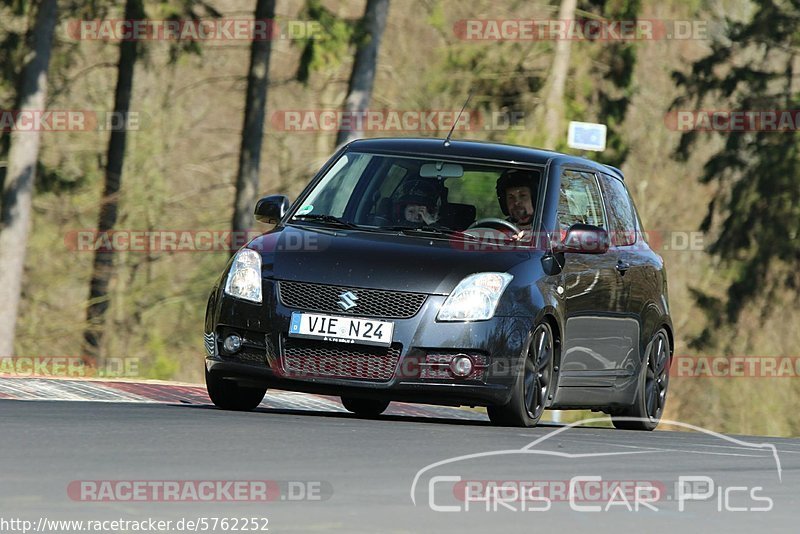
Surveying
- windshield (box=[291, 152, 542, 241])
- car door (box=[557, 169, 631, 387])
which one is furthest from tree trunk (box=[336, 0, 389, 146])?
windshield (box=[291, 152, 542, 241])

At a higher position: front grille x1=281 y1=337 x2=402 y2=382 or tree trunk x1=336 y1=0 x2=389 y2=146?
tree trunk x1=336 y1=0 x2=389 y2=146

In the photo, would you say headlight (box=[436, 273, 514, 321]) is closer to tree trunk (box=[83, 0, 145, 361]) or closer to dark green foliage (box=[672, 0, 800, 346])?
tree trunk (box=[83, 0, 145, 361])

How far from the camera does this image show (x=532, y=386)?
37.4 ft

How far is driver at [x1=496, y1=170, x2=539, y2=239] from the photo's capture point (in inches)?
475

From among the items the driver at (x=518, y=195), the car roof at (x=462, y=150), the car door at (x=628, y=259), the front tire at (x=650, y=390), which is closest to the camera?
the driver at (x=518, y=195)

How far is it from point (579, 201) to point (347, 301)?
2562 millimetres

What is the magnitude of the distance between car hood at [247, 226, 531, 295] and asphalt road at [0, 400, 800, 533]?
2.81ft

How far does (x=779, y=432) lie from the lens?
3800 cm

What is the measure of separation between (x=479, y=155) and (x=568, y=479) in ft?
14.2

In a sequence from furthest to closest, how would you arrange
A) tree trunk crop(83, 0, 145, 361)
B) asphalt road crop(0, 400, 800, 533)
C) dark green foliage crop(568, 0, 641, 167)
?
dark green foliage crop(568, 0, 641, 167) → tree trunk crop(83, 0, 145, 361) → asphalt road crop(0, 400, 800, 533)

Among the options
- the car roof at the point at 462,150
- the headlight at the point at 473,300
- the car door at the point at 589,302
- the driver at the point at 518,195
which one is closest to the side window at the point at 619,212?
the car door at the point at 589,302

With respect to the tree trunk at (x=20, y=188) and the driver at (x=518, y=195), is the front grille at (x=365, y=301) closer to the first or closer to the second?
the driver at (x=518, y=195)

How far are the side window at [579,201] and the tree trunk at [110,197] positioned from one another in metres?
18.0

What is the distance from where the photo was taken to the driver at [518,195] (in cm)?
1206
